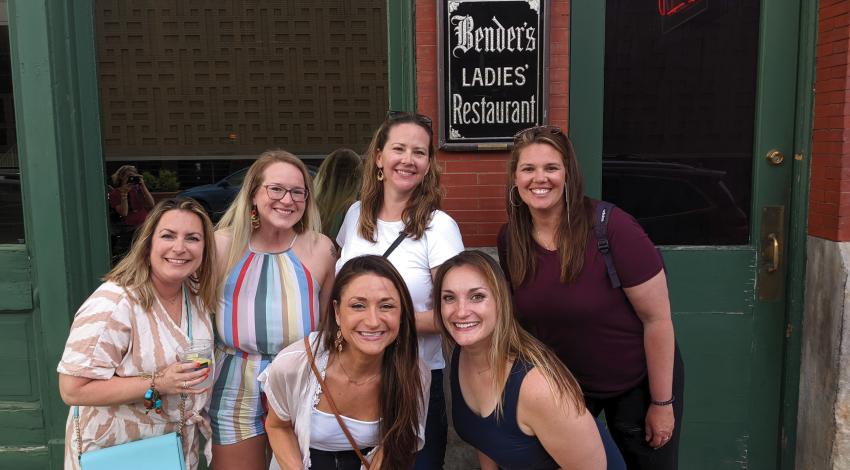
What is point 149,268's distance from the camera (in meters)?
2.48

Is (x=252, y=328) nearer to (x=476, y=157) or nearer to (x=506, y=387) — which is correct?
(x=506, y=387)

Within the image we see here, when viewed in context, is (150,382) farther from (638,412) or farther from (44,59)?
(44,59)

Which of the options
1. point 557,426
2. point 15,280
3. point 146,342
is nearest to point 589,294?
point 557,426

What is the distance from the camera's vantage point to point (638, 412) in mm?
2711

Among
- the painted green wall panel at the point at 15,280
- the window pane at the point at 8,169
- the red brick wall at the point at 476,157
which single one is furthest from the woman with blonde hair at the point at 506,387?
the window pane at the point at 8,169

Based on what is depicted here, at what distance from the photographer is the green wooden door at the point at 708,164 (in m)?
3.79

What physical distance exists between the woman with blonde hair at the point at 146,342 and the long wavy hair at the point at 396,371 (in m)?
0.53

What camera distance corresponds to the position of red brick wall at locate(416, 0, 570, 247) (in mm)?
3629

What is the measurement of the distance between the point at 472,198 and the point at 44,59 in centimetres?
243

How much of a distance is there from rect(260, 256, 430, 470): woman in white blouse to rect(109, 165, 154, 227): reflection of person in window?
225 centimetres

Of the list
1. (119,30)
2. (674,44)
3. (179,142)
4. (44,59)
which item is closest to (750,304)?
(674,44)

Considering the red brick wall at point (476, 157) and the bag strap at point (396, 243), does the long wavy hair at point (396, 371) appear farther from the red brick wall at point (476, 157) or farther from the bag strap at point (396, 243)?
the red brick wall at point (476, 157)

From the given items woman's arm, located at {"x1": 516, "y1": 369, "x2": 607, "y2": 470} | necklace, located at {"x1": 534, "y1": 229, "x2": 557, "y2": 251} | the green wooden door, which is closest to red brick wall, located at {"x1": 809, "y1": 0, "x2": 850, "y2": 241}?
the green wooden door

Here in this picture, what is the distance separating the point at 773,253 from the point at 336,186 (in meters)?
2.55
